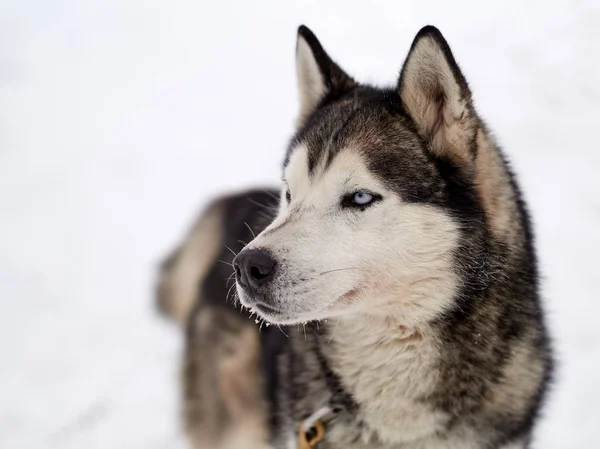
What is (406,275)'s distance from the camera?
1.86m

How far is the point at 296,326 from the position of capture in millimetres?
2379

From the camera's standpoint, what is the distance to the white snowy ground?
3605 mm

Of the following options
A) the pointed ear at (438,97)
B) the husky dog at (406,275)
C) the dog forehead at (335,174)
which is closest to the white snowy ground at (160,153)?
the husky dog at (406,275)

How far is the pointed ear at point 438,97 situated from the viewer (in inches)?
70.5

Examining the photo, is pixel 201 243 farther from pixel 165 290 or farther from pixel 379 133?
pixel 379 133

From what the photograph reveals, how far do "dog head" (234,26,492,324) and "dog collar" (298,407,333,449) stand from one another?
0.47 metres

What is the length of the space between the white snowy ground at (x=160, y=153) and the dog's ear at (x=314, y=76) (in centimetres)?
176

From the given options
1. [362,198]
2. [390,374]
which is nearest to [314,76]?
[362,198]

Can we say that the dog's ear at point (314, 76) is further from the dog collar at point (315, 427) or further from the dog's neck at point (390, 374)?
the dog collar at point (315, 427)

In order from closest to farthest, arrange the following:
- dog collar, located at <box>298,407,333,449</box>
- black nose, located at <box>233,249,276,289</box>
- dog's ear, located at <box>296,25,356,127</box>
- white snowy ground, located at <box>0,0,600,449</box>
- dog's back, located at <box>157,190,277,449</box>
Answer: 1. black nose, located at <box>233,249,276,289</box>
2. dog collar, located at <box>298,407,333,449</box>
3. dog's ear, located at <box>296,25,356,127</box>
4. dog's back, located at <box>157,190,277,449</box>
5. white snowy ground, located at <box>0,0,600,449</box>

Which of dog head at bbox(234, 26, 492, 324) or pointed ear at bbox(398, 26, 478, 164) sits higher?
pointed ear at bbox(398, 26, 478, 164)

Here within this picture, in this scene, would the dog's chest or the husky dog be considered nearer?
the husky dog

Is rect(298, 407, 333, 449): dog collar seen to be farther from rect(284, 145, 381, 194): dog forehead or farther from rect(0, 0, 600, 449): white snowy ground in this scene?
rect(0, 0, 600, 449): white snowy ground

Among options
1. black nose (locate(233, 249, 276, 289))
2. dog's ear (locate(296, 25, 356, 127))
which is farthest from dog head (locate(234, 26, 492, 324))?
dog's ear (locate(296, 25, 356, 127))
